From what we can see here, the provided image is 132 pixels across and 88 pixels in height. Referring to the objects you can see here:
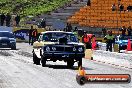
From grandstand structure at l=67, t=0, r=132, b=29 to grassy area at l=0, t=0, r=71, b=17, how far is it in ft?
31.1

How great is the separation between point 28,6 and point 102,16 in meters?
18.5

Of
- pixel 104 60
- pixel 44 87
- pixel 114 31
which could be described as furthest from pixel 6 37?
pixel 44 87

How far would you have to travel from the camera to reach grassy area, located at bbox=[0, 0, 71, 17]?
71.9 meters

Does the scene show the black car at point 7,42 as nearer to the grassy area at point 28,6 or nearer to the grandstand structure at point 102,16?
the grandstand structure at point 102,16

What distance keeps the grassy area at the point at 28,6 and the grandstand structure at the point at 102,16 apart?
947cm

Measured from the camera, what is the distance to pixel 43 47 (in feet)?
71.3

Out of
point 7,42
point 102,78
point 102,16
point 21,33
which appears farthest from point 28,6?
point 102,78

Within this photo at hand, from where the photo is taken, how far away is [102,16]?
60344mm

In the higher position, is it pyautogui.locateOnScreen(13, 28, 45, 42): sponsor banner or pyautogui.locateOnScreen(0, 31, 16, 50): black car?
pyautogui.locateOnScreen(0, 31, 16, 50): black car

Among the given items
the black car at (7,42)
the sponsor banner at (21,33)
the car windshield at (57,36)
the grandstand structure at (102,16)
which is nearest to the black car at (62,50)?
the car windshield at (57,36)

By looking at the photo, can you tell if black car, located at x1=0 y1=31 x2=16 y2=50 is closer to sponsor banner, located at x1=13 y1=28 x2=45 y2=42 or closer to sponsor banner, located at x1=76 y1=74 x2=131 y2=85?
sponsor banner, located at x1=13 y1=28 x2=45 y2=42

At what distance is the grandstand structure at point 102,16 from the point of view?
5803cm

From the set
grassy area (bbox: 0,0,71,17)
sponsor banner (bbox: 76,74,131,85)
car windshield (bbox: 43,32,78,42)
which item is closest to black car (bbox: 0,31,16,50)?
car windshield (bbox: 43,32,78,42)

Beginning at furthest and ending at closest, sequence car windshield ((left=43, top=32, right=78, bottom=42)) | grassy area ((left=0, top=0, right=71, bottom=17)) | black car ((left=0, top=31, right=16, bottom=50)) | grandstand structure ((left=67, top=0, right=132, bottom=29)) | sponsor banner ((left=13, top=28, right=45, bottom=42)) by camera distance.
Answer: grassy area ((left=0, top=0, right=71, bottom=17)) → grandstand structure ((left=67, top=0, right=132, bottom=29)) → sponsor banner ((left=13, top=28, right=45, bottom=42)) → black car ((left=0, top=31, right=16, bottom=50)) → car windshield ((left=43, top=32, right=78, bottom=42))
